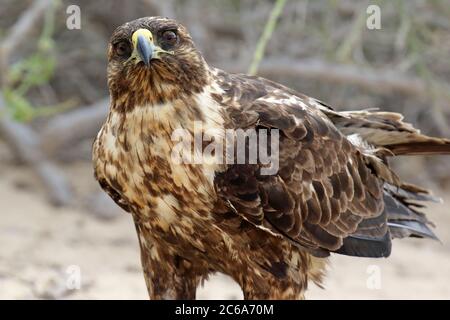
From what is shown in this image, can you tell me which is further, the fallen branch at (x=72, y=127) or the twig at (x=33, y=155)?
→ the fallen branch at (x=72, y=127)

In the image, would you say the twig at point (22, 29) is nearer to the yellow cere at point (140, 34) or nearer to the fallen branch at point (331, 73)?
the fallen branch at point (331, 73)

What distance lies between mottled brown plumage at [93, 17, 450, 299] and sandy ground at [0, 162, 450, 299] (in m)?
1.51

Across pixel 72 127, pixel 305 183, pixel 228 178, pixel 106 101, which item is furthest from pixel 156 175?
pixel 106 101

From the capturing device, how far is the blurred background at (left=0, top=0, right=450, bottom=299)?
19.7 ft

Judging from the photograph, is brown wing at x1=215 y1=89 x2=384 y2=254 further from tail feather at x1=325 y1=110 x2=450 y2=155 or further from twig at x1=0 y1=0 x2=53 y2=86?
twig at x1=0 y1=0 x2=53 y2=86

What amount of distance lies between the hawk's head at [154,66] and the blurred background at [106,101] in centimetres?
200

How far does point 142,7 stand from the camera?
25.2 feet

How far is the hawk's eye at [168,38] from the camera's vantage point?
3.58 m

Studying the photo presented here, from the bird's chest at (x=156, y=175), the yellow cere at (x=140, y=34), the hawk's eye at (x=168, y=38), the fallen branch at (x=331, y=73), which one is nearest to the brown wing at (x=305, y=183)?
the bird's chest at (x=156, y=175)

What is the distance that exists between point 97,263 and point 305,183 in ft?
8.89

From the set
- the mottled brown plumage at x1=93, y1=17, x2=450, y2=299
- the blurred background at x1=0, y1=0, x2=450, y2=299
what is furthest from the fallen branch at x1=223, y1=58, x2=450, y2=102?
the mottled brown plumage at x1=93, y1=17, x2=450, y2=299
